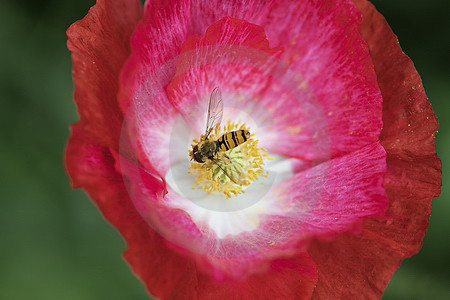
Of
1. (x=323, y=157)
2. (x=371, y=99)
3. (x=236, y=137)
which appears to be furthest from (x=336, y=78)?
(x=236, y=137)

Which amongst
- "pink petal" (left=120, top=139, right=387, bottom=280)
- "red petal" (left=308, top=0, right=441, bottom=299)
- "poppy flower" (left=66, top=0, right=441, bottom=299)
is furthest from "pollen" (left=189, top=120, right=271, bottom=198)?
"red petal" (left=308, top=0, right=441, bottom=299)

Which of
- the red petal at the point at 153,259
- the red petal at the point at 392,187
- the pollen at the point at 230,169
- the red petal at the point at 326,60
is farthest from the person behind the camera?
the pollen at the point at 230,169

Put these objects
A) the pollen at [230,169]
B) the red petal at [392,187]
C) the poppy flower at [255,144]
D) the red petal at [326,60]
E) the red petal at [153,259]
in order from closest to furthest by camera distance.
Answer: the red petal at [153,259] → the poppy flower at [255,144] → the red petal at [392,187] → the red petal at [326,60] → the pollen at [230,169]

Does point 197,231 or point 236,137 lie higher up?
point 236,137

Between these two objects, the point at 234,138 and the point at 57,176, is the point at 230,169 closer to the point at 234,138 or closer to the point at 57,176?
the point at 234,138

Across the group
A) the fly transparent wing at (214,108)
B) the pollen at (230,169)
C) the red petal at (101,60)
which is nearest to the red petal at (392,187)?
the pollen at (230,169)

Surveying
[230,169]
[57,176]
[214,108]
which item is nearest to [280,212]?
[230,169]

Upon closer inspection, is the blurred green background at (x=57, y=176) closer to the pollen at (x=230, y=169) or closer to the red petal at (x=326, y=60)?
the pollen at (x=230, y=169)

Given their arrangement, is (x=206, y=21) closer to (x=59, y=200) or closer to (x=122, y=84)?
(x=122, y=84)
